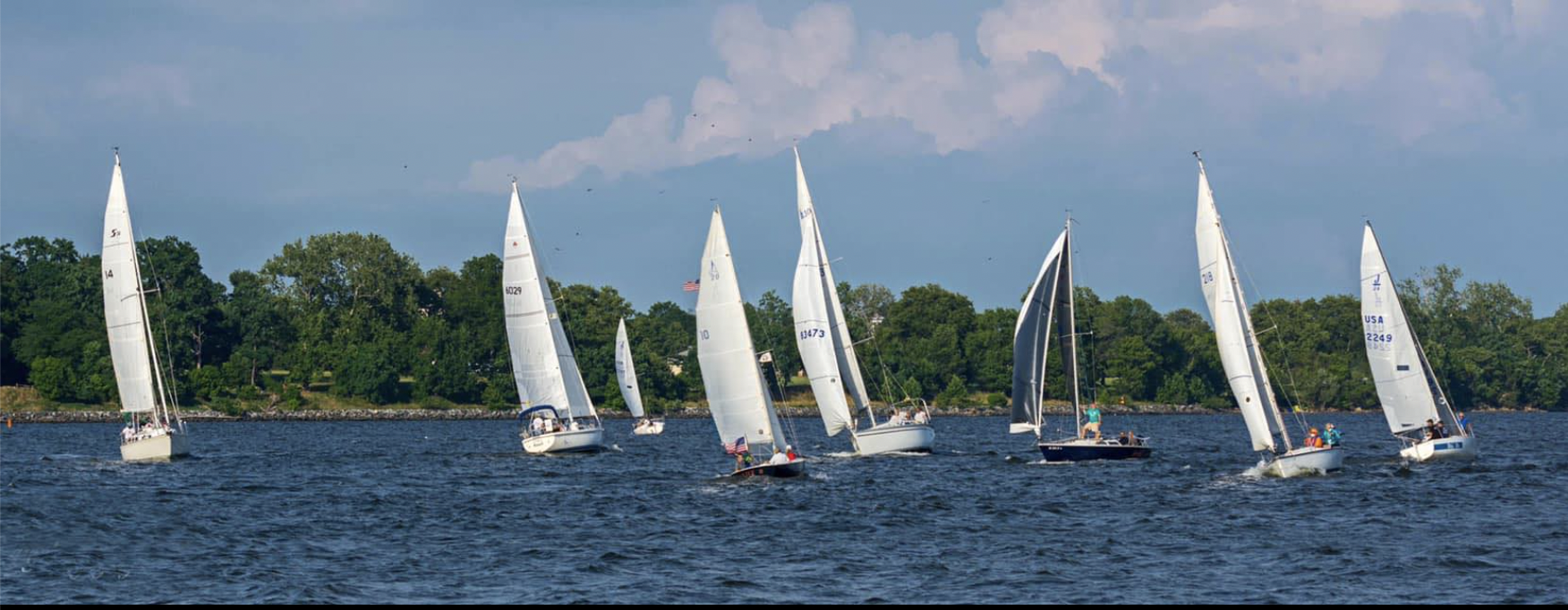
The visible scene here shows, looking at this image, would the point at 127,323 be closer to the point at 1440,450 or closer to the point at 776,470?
the point at 776,470

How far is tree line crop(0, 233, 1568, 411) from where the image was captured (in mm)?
140375

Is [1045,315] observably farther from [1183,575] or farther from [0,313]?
[0,313]

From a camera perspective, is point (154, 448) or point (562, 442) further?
point (562, 442)

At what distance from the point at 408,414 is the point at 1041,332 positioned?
85.9 m

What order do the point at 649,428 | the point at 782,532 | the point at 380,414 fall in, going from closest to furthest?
the point at 782,532 < the point at 649,428 < the point at 380,414

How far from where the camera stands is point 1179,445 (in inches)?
3322

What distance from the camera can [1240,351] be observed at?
55.4 m

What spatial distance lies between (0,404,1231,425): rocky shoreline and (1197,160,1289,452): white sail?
58.7m

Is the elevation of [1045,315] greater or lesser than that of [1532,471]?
greater

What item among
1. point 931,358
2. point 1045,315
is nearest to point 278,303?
point 931,358

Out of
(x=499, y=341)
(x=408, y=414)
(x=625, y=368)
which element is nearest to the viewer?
(x=625, y=368)

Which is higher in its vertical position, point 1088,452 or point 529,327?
point 529,327

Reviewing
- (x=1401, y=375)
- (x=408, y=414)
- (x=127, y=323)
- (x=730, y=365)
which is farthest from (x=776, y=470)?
(x=408, y=414)

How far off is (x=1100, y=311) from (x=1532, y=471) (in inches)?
4566
